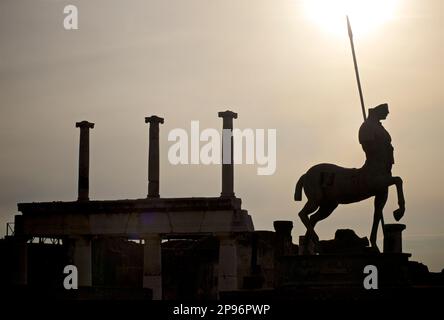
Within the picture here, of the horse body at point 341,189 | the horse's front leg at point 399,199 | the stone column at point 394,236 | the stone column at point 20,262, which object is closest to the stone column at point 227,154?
the stone column at point 20,262

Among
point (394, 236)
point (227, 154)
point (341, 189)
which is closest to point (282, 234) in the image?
point (394, 236)

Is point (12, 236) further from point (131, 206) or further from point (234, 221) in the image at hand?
point (234, 221)

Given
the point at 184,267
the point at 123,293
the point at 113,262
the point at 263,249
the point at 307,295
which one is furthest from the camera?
the point at 113,262

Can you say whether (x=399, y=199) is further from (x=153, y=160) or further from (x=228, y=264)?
(x=153, y=160)

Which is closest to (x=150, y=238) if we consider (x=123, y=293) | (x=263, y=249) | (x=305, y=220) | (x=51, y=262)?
(x=263, y=249)

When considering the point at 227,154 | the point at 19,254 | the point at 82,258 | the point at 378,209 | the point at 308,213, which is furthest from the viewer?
the point at 82,258

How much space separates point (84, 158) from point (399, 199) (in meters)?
23.8

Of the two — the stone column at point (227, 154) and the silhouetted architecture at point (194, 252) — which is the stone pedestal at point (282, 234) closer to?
the silhouetted architecture at point (194, 252)

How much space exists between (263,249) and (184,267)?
5968 millimetres

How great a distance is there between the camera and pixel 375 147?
2033cm

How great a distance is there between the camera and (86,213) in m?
42.2

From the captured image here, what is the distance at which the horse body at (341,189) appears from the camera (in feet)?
66.1

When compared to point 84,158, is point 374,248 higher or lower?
lower

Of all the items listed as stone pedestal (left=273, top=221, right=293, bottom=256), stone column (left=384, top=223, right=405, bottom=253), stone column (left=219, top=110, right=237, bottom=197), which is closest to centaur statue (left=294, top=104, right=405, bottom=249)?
stone column (left=384, top=223, right=405, bottom=253)
